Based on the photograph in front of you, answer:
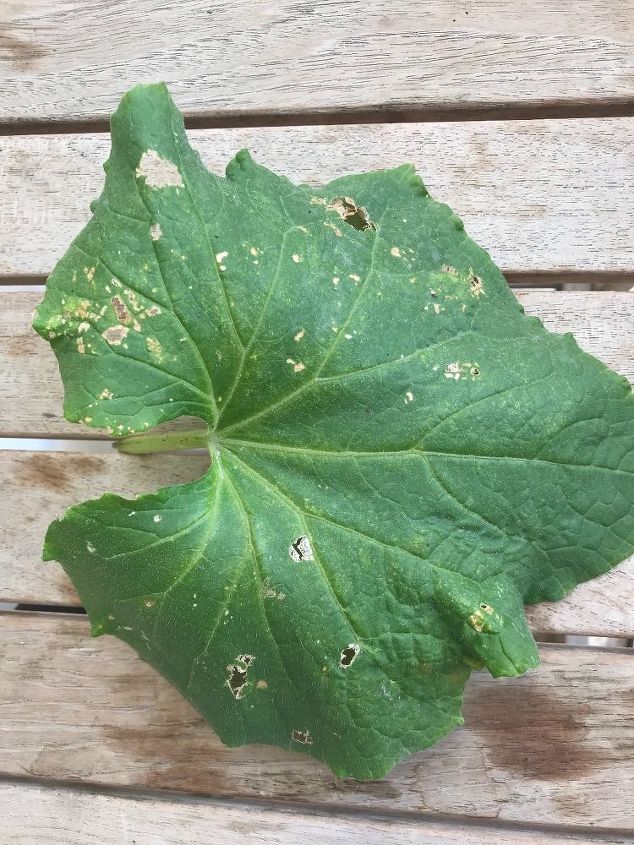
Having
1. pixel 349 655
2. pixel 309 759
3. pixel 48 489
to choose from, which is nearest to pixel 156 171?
pixel 48 489

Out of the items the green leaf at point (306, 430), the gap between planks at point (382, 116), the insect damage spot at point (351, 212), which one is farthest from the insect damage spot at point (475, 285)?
the gap between planks at point (382, 116)

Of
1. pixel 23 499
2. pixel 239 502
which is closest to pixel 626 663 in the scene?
pixel 239 502

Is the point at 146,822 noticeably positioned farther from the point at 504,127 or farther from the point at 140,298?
the point at 504,127

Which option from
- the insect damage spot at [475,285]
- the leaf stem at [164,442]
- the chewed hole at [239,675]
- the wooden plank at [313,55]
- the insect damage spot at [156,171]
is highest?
the wooden plank at [313,55]

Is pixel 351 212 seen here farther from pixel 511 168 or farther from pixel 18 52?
pixel 18 52

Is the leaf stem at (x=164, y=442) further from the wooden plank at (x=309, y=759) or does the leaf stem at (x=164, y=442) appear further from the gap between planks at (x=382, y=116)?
the gap between planks at (x=382, y=116)

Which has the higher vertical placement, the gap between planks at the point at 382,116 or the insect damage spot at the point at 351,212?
the gap between planks at the point at 382,116
